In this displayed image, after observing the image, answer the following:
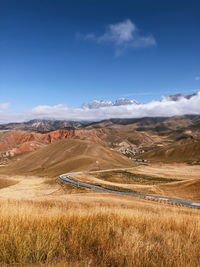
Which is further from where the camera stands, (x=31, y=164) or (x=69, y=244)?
(x=31, y=164)

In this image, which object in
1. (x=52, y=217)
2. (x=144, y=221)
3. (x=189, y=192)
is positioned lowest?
(x=189, y=192)

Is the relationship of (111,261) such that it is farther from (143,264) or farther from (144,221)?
(144,221)

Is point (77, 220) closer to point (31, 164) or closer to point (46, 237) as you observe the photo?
point (46, 237)

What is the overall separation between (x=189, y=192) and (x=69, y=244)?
53.2 meters

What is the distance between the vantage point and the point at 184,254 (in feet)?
14.8

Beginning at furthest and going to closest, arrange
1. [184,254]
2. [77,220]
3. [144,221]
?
[144,221]
[77,220]
[184,254]

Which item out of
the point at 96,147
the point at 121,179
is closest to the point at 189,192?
the point at 121,179

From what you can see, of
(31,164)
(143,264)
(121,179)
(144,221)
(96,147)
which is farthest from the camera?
(96,147)

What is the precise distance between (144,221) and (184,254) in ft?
11.1

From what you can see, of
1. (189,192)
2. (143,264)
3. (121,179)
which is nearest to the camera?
(143,264)

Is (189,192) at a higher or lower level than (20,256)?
lower

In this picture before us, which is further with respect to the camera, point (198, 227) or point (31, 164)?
point (31, 164)

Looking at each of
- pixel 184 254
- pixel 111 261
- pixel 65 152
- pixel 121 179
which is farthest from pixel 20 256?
pixel 65 152

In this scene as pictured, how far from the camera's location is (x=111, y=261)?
4.31 meters
